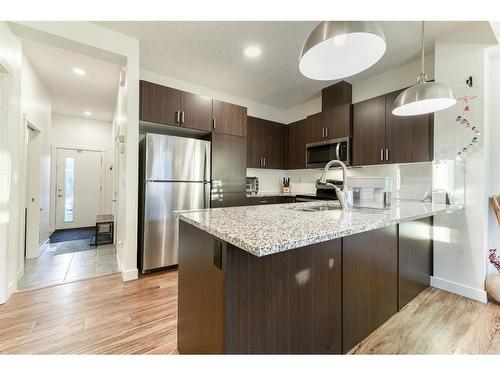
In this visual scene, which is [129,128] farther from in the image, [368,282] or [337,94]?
[337,94]

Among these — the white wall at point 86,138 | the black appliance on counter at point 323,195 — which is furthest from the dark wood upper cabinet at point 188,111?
the white wall at point 86,138

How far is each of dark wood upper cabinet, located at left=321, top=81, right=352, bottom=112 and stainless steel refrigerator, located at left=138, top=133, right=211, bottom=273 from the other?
226 cm

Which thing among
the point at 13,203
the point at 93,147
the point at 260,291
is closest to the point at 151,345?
the point at 260,291

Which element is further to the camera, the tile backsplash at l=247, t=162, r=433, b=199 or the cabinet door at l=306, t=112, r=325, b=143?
the cabinet door at l=306, t=112, r=325, b=143

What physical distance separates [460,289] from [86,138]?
7483 mm

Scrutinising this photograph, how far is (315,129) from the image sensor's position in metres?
3.85

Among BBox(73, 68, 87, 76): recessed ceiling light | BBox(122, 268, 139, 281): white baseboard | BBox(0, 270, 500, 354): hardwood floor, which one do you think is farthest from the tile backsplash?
BBox(73, 68, 87, 76): recessed ceiling light

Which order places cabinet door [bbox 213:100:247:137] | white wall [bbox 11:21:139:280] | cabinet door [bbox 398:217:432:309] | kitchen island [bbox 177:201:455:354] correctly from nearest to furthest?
kitchen island [bbox 177:201:455:354] < cabinet door [bbox 398:217:432:309] < white wall [bbox 11:21:139:280] < cabinet door [bbox 213:100:247:137]

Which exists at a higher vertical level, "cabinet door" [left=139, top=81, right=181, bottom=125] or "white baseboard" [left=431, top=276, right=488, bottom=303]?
"cabinet door" [left=139, top=81, right=181, bottom=125]

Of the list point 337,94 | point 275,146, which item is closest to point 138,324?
point 275,146

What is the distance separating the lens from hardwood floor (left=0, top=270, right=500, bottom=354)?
4.98 ft

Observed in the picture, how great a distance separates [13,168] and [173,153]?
1.54m

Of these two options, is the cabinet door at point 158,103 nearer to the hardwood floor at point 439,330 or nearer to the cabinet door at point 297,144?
the cabinet door at point 297,144

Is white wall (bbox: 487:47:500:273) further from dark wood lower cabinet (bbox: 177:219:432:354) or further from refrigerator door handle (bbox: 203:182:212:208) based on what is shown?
refrigerator door handle (bbox: 203:182:212:208)
